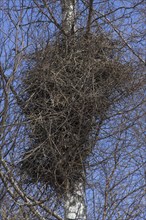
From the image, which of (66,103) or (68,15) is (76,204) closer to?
(66,103)

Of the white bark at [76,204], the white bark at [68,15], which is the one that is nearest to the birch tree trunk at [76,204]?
the white bark at [76,204]

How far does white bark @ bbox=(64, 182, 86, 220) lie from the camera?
A: 16.3 feet

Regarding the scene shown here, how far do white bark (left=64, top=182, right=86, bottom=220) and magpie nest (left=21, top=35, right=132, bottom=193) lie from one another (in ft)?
0.19

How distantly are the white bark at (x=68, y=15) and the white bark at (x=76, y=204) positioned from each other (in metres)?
1.33

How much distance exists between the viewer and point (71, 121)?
→ 17.1 feet

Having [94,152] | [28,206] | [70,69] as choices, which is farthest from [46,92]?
[28,206]

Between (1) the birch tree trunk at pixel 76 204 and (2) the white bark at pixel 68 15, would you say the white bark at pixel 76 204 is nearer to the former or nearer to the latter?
(1) the birch tree trunk at pixel 76 204

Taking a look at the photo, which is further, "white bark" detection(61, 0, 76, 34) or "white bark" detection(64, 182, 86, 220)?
"white bark" detection(61, 0, 76, 34)

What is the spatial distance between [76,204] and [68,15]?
163 centimetres

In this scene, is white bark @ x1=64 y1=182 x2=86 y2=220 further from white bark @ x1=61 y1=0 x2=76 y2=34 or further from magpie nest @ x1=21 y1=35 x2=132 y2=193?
white bark @ x1=61 y1=0 x2=76 y2=34

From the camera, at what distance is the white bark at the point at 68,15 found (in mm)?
5742

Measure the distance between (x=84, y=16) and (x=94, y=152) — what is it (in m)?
1.20

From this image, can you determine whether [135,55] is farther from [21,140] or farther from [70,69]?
[21,140]

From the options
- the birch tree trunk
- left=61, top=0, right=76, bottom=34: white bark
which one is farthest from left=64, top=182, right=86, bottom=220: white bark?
left=61, top=0, right=76, bottom=34: white bark
